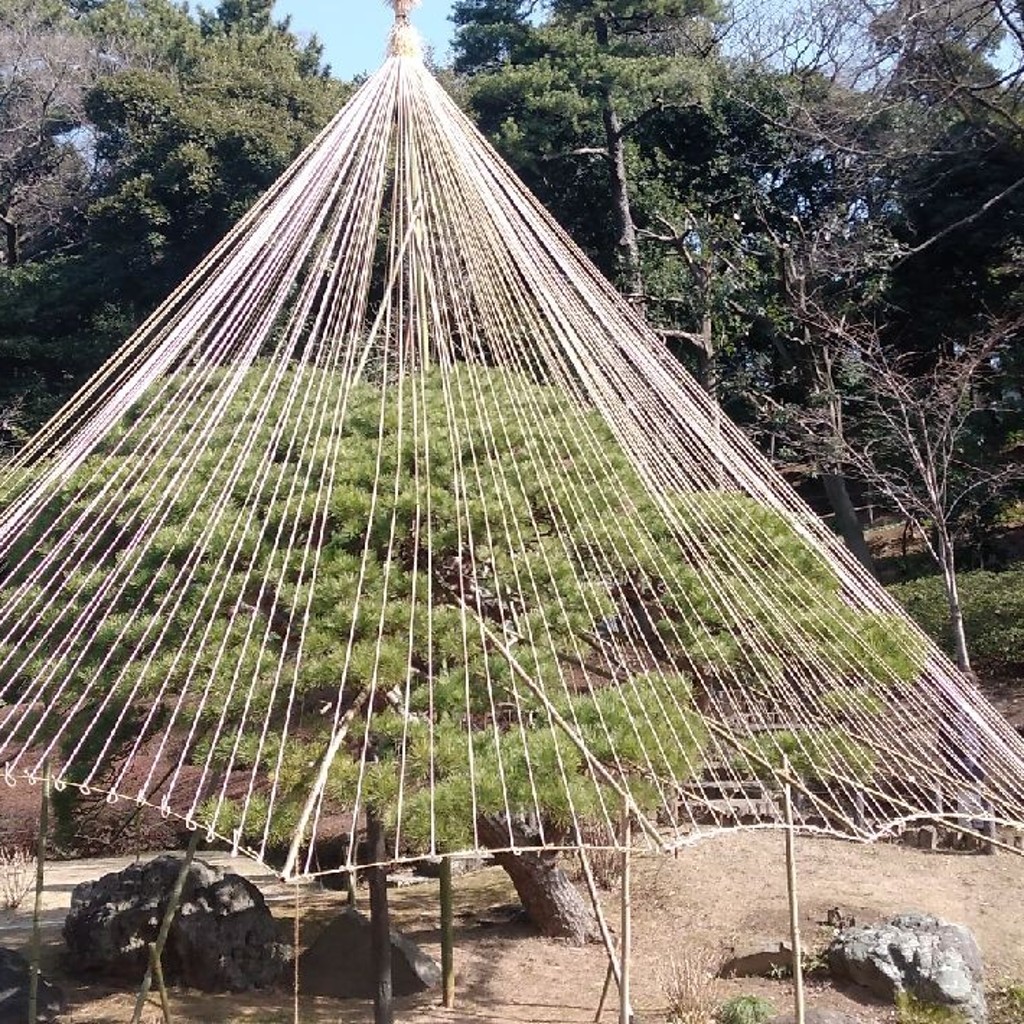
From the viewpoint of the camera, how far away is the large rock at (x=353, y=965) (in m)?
5.08

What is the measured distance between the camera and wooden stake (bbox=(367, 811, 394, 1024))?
4.07 metres

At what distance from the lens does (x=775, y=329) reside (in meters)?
11.1

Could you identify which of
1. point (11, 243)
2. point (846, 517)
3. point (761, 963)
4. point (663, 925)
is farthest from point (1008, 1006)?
point (11, 243)

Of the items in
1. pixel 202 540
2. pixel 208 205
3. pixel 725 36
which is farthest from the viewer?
pixel 208 205

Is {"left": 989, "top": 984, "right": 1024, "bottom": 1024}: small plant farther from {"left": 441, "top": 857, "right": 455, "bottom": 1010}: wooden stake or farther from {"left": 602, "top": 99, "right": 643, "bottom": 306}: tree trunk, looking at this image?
{"left": 602, "top": 99, "right": 643, "bottom": 306}: tree trunk

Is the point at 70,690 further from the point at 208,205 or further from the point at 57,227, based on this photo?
the point at 57,227

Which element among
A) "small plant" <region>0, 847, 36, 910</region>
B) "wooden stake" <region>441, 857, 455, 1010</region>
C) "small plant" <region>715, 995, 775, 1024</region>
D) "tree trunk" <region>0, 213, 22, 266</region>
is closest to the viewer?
"small plant" <region>715, 995, 775, 1024</region>

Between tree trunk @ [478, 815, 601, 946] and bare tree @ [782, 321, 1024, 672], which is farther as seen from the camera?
bare tree @ [782, 321, 1024, 672]

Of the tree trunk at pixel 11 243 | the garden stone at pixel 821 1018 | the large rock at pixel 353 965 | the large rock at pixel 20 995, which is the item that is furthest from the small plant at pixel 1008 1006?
the tree trunk at pixel 11 243

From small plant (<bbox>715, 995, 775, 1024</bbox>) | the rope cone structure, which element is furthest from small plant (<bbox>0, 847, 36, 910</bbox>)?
small plant (<bbox>715, 995, 775, 1024</bbox>)

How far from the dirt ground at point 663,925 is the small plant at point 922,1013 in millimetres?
99

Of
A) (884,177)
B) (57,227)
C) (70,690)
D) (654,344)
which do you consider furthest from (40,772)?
(57,227)

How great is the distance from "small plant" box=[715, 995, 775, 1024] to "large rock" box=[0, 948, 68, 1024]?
106 inches

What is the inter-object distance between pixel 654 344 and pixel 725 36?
9426 mm
